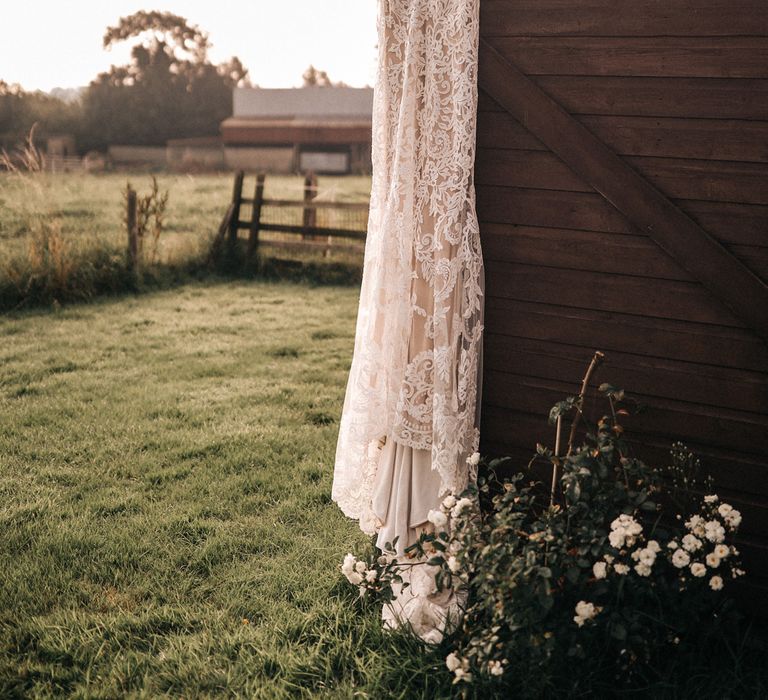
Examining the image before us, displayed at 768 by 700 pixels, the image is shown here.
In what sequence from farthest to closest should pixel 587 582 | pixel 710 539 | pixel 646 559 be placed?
pixel 587 582
pixel 710 539
pixel 646 559

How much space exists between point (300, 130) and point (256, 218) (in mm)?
27284

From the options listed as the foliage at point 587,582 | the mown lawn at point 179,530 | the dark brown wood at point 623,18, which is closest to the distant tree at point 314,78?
the mown lawn at point 179,530

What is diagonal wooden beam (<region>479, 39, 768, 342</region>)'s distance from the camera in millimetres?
2502

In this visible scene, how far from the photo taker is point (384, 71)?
278 cm

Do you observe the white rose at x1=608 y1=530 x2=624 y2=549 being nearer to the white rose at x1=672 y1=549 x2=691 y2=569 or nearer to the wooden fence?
the white rose at x1=672 y1=549 x2=691 y2=569

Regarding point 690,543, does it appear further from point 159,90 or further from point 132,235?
point 159,90

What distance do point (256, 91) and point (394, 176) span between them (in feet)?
133

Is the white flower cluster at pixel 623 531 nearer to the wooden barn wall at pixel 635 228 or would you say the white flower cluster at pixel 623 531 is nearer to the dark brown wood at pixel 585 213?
the wooden barn wall at pixel 635 228

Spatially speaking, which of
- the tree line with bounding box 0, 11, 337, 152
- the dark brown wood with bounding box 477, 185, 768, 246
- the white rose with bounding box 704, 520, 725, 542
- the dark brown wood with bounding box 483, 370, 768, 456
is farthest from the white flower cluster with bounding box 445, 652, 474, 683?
the tree line with bounding box 0, 11, 337, 152

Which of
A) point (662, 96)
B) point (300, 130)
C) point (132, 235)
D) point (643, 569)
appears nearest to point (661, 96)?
point (662, 96)

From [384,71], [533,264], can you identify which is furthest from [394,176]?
[533,264]

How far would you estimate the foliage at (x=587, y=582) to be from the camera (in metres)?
2.25

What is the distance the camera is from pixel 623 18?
8.36 feet
